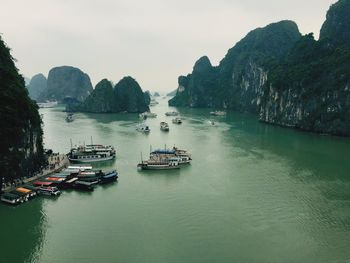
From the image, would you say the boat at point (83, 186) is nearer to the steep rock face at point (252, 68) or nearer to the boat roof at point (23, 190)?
the boat roof at point (23, 190)

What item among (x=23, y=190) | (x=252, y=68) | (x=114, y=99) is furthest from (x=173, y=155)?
(x=252, y=68)

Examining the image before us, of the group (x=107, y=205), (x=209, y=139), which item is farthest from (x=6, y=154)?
(x=209, y=139)

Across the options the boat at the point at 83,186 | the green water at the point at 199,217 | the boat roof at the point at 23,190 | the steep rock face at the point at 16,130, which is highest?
the steep rock face at the point at 16,130

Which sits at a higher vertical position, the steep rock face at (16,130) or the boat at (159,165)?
the steep rock face at (16,130)

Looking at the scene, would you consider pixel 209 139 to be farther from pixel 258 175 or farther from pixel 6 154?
pixel 6 154

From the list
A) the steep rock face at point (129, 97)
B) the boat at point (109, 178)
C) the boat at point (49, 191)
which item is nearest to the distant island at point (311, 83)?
the steep rock face at point (129, 97)
